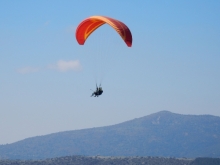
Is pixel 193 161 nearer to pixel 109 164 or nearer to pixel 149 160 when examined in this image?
pixel 149 160

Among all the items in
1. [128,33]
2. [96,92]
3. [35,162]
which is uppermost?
[35,162]

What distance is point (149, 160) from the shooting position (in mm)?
179375

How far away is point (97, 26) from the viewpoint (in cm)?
5159

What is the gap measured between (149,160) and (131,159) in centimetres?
641

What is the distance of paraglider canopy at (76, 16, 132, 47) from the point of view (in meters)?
44.7

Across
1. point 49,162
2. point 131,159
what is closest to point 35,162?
point 49,162

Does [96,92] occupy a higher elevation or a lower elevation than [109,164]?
lower

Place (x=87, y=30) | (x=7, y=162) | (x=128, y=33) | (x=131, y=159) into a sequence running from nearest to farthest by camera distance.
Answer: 1. (x=128, y=33)
2. (x=87, y=30)
3. (x=7, y=162)
4. (x=131, y=159)

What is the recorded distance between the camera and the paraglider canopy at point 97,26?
1761 inches

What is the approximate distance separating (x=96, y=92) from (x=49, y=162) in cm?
12971

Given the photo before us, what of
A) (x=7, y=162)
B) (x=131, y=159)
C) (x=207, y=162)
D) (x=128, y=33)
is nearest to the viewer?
(x=128, y=33)

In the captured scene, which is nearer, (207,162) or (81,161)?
(81,161)

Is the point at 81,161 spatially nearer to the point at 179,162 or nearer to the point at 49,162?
the point at 49,162

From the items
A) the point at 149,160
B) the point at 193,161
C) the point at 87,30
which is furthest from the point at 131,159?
the point at 87,30
